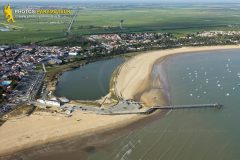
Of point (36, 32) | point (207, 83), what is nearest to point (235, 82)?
point (207, 83)

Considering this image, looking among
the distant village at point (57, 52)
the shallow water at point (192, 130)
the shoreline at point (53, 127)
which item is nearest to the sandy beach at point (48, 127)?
the shoreline at point (53, 127)

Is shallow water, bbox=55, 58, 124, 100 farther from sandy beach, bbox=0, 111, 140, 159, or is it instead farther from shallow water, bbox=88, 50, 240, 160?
shallow water, bbox=88, 50, 240, 160

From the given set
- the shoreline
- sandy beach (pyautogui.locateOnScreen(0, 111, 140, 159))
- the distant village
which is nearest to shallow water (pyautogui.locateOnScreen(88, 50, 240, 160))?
the shoreline

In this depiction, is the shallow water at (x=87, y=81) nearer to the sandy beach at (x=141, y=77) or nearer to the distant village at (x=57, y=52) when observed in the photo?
the sandy beach at (x=141, y=77)

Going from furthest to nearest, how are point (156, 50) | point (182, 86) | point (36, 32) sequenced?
point (36, 32) → point (156, 50) → point (182, 86)

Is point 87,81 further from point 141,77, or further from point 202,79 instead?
point 202,79

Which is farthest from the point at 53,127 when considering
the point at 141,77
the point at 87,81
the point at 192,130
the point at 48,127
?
the point at 141,77

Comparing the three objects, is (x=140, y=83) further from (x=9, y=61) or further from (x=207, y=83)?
(x=9, y=61)
